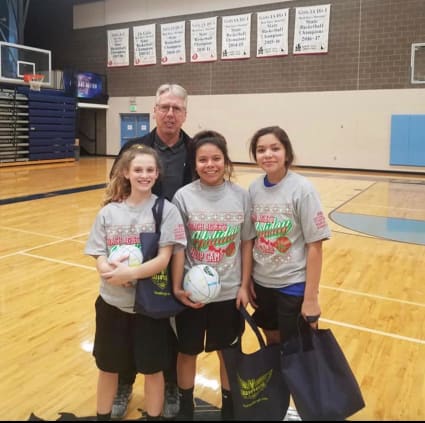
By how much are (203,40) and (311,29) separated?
11.9 feet

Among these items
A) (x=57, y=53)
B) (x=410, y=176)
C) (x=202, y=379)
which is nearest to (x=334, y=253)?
(x=202, y=379)

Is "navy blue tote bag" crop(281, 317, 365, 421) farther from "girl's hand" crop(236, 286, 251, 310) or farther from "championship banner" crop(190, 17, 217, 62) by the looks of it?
"championship banner" crop(190, 17, 217, 62)

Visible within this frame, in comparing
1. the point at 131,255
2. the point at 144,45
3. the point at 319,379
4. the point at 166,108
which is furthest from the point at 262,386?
the point at 144,45

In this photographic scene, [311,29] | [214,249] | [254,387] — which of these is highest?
[311,29]

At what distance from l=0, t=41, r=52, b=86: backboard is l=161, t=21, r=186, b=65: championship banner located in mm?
3854

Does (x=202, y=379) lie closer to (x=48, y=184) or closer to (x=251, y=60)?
(x=48, y=184)

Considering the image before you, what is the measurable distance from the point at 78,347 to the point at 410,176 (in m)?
12.0

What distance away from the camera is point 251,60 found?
14828mm

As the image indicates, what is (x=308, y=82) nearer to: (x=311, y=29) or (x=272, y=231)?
(x=311, y=29)

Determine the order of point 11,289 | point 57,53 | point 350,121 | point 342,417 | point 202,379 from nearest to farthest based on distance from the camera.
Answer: point 342,417
point 202,379
point 11,289
point 350,121
point 57,53

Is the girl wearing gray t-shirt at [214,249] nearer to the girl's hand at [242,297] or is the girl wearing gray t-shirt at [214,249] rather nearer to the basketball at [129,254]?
the girl's hand at [242,297]

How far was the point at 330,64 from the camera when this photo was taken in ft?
44.9

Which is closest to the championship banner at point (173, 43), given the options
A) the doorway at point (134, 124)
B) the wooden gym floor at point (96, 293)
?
the doorway at point (134, 124)

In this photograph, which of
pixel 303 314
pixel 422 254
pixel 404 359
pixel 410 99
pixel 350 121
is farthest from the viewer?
pixel 350 121
